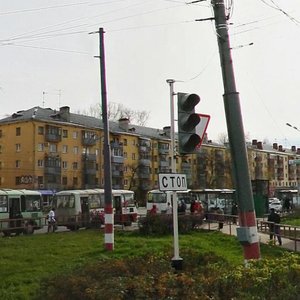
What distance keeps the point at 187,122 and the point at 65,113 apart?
3084 inches

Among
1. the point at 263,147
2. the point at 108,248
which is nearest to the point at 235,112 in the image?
the point at 108,248

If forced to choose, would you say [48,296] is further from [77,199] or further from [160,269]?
[77,199]

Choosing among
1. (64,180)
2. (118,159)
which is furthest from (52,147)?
(118,159)

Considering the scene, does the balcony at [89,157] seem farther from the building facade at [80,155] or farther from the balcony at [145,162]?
the balcony at [145,162]

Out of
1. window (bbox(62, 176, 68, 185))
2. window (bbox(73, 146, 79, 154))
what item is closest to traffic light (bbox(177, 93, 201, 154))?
window (bbox(62, 176, 68, 185))

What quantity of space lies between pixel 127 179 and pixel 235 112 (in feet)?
293

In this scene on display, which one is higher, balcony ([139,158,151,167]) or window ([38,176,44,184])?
balcony ([139,158,151,167])

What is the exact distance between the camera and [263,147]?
142 meters

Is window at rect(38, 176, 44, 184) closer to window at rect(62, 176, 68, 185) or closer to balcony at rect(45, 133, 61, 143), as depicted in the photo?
window at rect(62, 176, 68, 185)

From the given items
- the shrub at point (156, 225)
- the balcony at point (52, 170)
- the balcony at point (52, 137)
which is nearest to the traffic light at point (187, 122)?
the shrub at point (156, 225)

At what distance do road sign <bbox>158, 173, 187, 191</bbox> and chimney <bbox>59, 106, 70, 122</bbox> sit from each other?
77637mm

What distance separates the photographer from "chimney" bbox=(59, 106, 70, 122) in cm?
8638

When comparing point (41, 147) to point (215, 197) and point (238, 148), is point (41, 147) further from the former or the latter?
point (238, 148)

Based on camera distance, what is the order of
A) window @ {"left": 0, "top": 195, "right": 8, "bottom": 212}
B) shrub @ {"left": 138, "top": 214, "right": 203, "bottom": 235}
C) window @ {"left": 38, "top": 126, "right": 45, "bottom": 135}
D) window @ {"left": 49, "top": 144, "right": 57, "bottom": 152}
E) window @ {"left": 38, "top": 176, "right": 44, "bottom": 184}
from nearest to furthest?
shrub @ {"left": 138, "top": 214, "right": 203, "bottom": 235}, window @ {"left": 0, "top": 195, "right": 8, "bottom": 212}, window @ {"left": 38, "top": 176, "right": 44, "bottom": 184}, window @ {"left": 38, "top": 126, "right": 45, "bottom": 135}, window @ {"left": 49, "top": 144, "right": 57, "bottom": 152}
